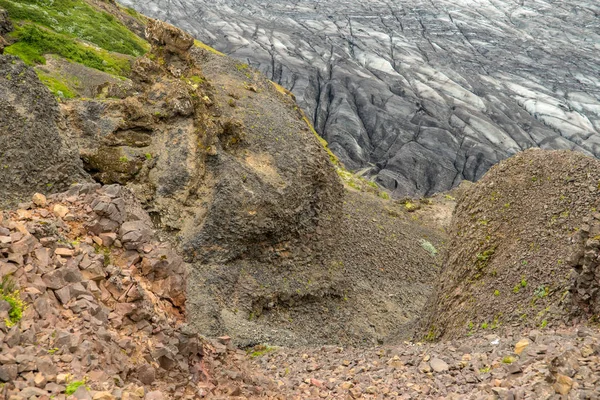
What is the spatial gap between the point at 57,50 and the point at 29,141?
158 feet

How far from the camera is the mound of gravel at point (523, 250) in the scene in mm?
18609

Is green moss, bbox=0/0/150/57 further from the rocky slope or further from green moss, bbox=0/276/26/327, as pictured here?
green moss, bbox=0/276/26/327

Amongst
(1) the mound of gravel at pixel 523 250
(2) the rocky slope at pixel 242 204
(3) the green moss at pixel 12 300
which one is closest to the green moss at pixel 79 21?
(2) the rocky slope at pixel 242 204

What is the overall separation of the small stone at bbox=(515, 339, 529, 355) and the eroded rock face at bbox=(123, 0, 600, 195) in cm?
9432

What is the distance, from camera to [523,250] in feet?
74.6

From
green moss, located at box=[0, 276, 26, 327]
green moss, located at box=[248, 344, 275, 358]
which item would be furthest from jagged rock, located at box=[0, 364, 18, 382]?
green moss, located at box=[248, 344, 275, 358]

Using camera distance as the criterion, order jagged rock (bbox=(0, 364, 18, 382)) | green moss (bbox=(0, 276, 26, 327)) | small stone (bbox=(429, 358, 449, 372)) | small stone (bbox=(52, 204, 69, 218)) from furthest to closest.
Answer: small stone (bbox=(429, 358, 449, 372)) → small stone (bbox=(52, 204, 69, 218)) → green moss (bbox=(0, 276, 26, 327)) → jagged rock (bbox=(0, 364, 18, 382))

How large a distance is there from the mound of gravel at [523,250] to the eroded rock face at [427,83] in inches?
3282

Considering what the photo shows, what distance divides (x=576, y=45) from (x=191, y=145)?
612 feet

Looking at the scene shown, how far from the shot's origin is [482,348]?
690 inches

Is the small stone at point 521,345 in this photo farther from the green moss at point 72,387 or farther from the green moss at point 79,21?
the green moss at point 79,21

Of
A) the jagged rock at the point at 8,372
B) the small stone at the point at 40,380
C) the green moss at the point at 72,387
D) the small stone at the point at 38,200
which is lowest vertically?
the small stone at the point at 38,200

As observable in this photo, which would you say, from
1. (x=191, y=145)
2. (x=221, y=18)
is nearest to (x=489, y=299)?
(x=191, y=145)

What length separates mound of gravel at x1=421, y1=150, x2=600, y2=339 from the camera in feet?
61.1
